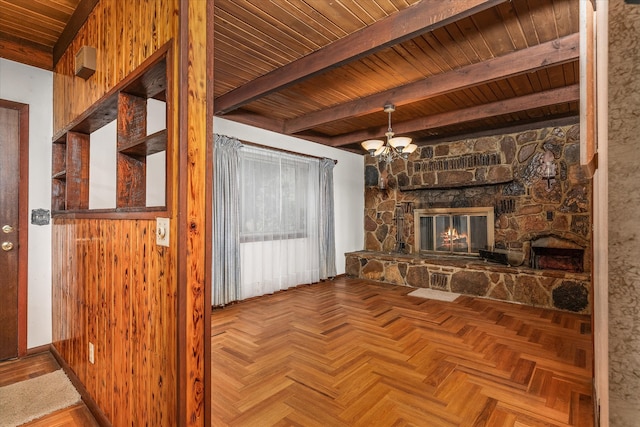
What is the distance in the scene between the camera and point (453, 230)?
5.25 metres

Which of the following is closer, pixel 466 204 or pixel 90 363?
pixel 90 363

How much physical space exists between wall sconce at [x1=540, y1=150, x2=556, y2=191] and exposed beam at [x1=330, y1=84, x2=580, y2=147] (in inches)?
48.0

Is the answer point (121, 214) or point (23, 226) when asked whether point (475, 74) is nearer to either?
point (121, 214)

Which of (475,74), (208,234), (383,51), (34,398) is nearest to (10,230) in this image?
(34,398)

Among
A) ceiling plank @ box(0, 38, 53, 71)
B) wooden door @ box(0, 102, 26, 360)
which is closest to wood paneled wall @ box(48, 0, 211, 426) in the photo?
ceiling plank @ box(0, 38, 53, 71)

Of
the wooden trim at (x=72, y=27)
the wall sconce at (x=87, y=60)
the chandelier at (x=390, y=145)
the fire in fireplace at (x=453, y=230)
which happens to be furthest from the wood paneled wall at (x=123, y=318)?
the fire in fireplace at (x=453, y=230)

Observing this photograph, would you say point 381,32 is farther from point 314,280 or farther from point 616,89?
point 314,280

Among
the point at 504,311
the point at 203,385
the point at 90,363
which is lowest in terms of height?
the point at 504,311

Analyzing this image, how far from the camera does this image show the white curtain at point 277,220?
4.33 meters

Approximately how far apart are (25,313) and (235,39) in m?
2.91

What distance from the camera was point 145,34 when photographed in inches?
58.4

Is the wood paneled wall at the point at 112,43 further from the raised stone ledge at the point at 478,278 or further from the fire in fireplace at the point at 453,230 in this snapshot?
the fire in fireplace at the point at 453,230

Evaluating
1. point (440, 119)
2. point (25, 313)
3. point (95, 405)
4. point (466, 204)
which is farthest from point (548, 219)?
point (25, 313)

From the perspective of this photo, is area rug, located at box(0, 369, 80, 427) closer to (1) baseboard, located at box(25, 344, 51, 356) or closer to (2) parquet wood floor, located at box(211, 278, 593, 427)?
(1) baseboard, located at box(25, 344, 51, 356)
